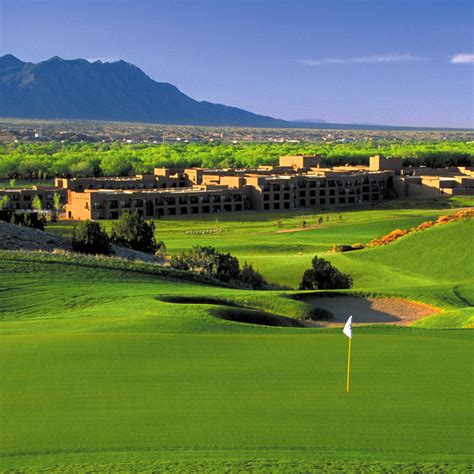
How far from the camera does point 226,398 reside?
1520cm

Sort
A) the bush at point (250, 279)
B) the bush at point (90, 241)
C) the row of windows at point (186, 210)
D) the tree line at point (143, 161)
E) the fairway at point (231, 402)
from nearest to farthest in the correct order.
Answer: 1. the fairway at point (231, 402)
2. the bush at point (250, 279)
3. the bush at point (90, 241)
4. the row of windows at point (186, 210)
5. the tree line at point (143, 161)

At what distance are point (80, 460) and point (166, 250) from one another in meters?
51.4

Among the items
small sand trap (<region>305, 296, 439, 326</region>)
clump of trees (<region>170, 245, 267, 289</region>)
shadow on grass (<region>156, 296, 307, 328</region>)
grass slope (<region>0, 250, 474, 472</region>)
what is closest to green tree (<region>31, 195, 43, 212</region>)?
clump of trees (<region>170, 245, 267, 289</region>)

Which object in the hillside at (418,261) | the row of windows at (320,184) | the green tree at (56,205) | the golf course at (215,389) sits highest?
the golf course at (215,389)

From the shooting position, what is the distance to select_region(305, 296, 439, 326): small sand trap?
32.5 m

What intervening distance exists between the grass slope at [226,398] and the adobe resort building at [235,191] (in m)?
82.5

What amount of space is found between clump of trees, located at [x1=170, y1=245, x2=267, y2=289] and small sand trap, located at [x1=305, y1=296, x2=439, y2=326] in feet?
27.3

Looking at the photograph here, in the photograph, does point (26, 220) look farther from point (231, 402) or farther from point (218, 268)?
point (231, 402)

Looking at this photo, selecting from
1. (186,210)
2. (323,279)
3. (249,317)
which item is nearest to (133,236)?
(323,279)

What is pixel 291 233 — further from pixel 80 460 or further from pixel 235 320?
pixel 80 460

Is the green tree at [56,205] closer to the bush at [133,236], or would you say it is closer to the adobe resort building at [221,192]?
the adobe resort building at [221,192]

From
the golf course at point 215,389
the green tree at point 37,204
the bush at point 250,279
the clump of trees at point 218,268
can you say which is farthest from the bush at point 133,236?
the green tree at point 37,204

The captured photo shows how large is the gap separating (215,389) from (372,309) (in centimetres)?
1974

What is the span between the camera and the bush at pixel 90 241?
51125 mm
